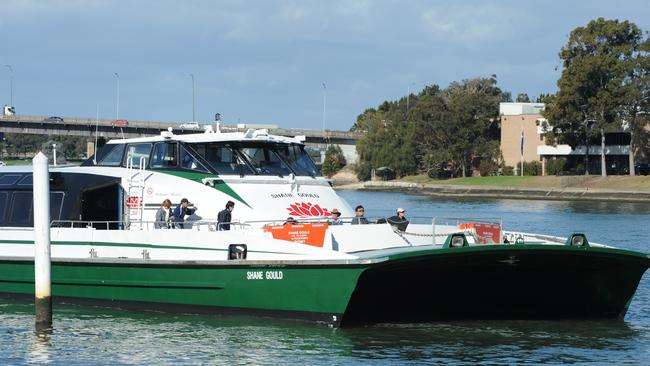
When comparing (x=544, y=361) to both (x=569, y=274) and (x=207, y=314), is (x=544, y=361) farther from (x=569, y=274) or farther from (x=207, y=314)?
(x=207, y=314)

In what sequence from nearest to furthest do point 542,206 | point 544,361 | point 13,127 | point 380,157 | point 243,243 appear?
point 544,361
point 243,243
point 542,206
point 13,127
point 380,157

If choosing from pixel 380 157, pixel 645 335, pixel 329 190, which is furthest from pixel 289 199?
pixel 380 157

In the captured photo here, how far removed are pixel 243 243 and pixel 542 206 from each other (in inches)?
2120

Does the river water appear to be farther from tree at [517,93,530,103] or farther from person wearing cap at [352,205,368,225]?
tree at [517,93,530,103]

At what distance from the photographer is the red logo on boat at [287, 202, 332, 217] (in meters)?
19.9

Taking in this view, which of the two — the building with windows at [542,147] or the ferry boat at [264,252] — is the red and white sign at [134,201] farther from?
the building with windows at [542,147]

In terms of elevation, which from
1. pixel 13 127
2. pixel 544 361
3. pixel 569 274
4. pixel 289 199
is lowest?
pixel 544 361

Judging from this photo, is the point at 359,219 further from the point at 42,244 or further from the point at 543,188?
the point at 543,188

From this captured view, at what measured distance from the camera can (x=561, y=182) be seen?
85.5m

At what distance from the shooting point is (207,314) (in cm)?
1833

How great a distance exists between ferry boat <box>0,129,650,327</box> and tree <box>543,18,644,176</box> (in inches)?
2559

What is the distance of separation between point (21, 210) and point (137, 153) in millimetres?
Answer: 2479

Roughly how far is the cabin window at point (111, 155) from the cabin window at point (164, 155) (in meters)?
0.93

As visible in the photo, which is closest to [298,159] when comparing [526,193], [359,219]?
[359,219]
